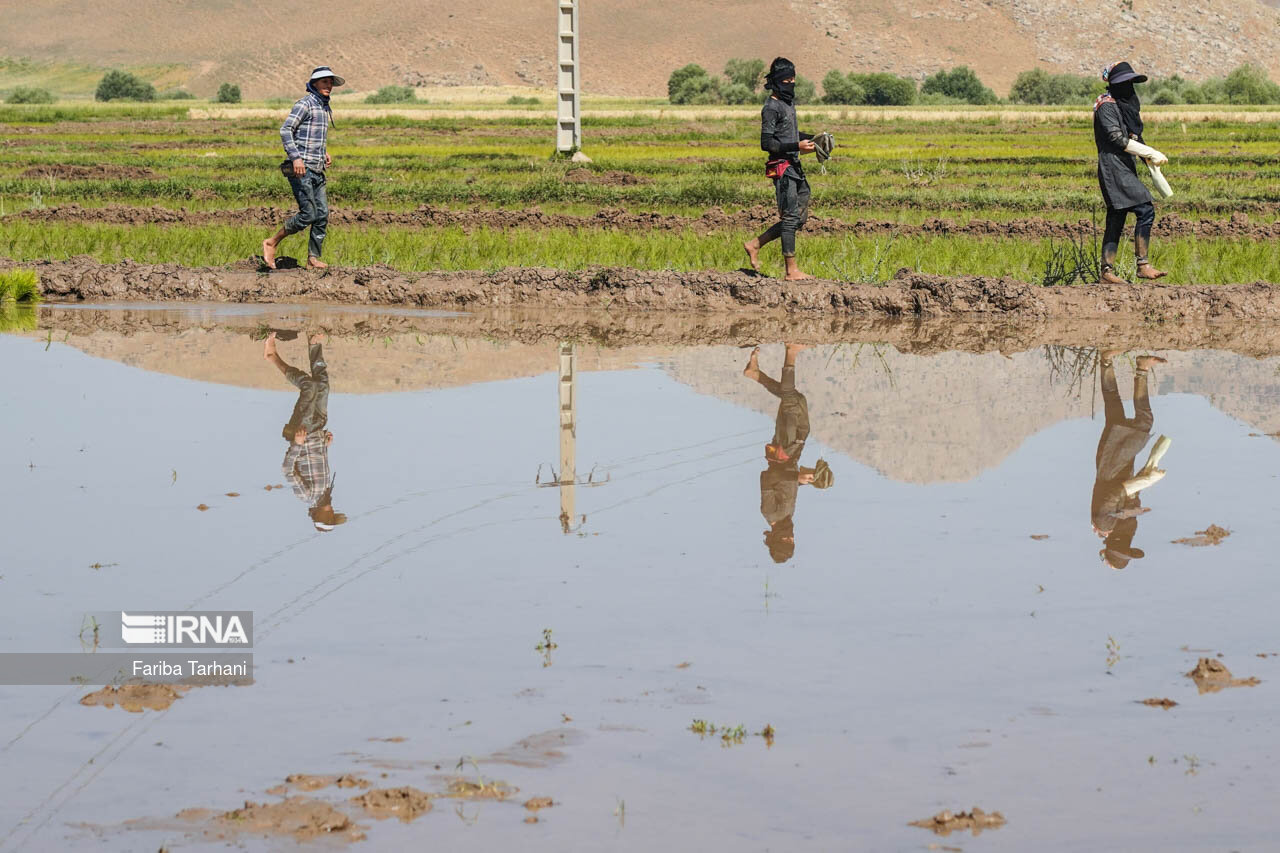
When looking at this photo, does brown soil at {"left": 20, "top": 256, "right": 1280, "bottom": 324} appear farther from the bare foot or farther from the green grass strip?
the bare foot

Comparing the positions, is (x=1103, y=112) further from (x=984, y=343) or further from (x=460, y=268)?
(x=460, y=268)

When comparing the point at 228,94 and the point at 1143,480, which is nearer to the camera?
the point at 1143,480

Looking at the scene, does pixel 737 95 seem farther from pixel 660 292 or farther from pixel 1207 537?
pixel 1207 537

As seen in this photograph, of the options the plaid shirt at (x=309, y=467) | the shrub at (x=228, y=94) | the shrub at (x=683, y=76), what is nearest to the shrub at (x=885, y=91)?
the shrub at (x=683, y=76)

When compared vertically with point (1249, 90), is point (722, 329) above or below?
below

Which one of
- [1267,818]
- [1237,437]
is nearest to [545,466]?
[1237,437]

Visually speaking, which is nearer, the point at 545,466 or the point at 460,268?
the point at 545,466

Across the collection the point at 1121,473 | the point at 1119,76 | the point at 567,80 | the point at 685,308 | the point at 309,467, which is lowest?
the point at 1121,473

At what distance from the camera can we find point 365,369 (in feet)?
37.0

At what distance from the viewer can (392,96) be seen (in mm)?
102625

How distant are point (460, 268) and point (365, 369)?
5.59m

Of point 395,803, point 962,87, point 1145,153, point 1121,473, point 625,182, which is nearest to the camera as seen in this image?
point 395,803

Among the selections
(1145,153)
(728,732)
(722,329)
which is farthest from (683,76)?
(728,732)

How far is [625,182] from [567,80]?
711cm
